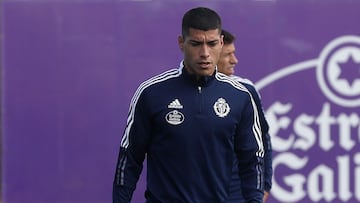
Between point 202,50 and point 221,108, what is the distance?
28cm

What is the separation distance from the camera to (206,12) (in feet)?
16.6

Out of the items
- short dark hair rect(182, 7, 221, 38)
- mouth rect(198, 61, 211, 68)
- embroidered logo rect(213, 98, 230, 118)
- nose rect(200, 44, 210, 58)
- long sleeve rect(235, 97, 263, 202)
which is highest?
short dark hair rect(182, 7, 221, 38)

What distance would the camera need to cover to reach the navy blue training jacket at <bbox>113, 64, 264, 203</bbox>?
16.3ft

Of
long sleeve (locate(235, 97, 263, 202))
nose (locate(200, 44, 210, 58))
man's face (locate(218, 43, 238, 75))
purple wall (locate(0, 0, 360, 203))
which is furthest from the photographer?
purple wall (locate(0, 0, 360, 203))

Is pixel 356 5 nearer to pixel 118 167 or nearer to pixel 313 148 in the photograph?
pixel 313 148

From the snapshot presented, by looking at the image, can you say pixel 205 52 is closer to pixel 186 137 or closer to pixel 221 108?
pixel 221 108

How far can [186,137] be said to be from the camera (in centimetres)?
497

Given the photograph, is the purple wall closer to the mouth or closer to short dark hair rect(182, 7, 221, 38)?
short dark hair rect(182, 7, 221, 38)

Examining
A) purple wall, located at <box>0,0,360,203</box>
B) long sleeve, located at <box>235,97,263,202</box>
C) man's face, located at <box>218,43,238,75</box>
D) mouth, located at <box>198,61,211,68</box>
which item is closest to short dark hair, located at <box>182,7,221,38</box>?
mouth, located at <box>198,61,211,68</box>

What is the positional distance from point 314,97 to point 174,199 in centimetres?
463

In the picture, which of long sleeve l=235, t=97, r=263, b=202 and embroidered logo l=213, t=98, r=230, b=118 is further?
long sleeve l=235, t=97, r=263, b=202

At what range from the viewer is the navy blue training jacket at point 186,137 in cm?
498

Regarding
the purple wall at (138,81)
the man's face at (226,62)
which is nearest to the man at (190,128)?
the man's face at (226,62)

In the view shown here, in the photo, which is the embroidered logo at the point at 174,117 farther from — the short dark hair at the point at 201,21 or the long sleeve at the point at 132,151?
the short dark hair at the point at 201,21
